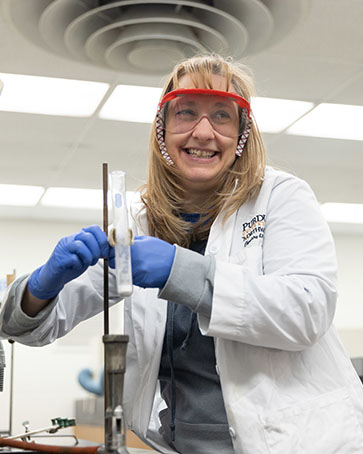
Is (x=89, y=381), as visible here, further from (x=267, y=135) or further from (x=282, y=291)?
(x=282, y=291)

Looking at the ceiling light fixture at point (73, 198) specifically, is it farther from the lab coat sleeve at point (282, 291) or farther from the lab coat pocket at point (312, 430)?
the lab coat pocket at point (312, 430)

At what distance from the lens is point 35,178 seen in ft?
22.2

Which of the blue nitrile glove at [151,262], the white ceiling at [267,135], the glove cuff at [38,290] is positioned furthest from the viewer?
the white ceiling at [267,135]

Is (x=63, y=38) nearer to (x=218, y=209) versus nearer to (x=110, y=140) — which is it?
(x=110, y=140)

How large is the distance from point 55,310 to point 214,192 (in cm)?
44

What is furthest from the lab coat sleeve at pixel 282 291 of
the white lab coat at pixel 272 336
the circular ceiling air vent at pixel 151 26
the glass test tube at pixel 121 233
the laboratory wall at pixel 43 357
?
the laboratory wall at pixel 43 357

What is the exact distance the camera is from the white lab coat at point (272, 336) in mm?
1187

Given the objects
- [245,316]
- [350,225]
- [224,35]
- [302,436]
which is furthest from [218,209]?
[350,225]

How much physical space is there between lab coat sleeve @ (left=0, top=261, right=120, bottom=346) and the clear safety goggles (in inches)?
15.1

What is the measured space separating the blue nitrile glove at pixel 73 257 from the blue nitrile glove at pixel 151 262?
0.21ft

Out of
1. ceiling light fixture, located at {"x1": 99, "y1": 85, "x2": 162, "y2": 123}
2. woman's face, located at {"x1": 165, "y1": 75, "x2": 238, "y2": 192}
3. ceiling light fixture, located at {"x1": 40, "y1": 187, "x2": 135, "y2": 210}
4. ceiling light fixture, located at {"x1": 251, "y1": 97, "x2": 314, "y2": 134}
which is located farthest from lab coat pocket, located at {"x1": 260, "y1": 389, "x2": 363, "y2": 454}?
ceiling light fixture, located at {"x1": 40, "y1": 187, "x2": 135, "y2": 210}

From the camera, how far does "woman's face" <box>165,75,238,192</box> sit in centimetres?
148

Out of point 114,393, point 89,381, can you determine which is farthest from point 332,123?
point 114,393

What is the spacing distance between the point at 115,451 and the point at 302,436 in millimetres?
410
